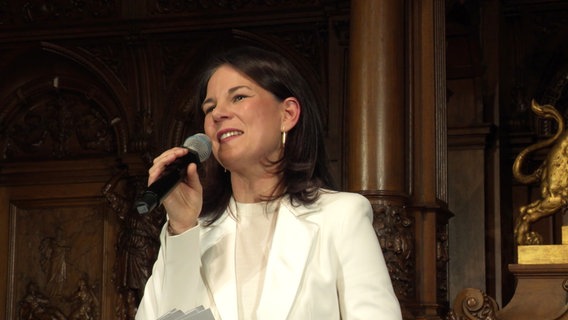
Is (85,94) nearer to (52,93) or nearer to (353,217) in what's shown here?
(52,93)

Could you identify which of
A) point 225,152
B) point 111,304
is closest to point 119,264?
point 111,304

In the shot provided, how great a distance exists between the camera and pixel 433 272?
4863 millimetres

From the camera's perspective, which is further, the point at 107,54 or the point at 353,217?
the point at 107,54

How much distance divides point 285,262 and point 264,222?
0.57 feet

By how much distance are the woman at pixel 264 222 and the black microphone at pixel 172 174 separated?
19 millimetres

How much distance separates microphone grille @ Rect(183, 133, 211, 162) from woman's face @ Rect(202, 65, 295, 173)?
0.07 meters

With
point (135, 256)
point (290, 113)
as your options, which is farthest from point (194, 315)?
point (135, 256)

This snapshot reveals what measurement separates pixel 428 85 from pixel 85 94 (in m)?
2.75

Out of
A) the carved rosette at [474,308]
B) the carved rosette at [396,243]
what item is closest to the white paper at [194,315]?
the carved rosette at [396,243]

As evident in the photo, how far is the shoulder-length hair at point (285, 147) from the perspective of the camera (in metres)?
2.62

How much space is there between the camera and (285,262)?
245cm

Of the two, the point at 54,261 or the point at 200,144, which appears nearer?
the point at 200,144

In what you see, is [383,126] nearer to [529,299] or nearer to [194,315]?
[529,299]

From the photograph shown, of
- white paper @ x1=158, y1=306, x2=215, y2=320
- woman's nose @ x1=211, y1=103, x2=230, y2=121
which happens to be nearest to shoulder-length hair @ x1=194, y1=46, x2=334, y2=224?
woman's nose @ x1=211, y1=103, x2=230, y2=121
